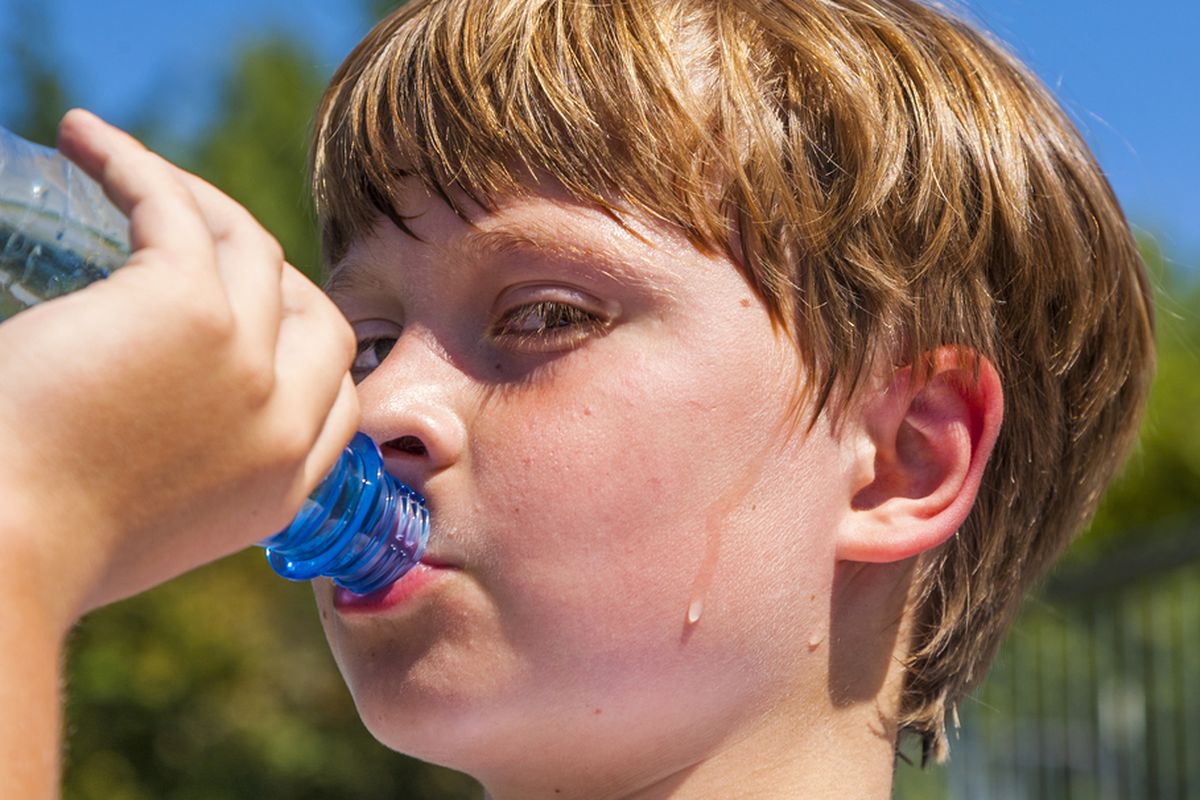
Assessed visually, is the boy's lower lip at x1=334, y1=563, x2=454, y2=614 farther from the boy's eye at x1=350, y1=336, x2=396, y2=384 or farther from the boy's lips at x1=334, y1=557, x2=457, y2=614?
the boy's eye at x1=350, y1=336, x2=396, y2=384

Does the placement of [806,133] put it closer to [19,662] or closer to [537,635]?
[537,635]

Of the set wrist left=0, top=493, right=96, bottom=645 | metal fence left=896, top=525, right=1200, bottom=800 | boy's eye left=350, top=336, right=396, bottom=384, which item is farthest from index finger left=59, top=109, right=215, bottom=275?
metal fence left=896, top=525, right=1200, bottom=800

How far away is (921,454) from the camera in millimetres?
2078

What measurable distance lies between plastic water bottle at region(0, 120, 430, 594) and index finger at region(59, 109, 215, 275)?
406 mm

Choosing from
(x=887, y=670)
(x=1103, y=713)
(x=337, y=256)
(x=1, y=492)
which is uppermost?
(x=1, y=492)

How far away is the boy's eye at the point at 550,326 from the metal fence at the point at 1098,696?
3.73 metres

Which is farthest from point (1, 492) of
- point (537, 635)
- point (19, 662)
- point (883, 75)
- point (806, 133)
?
point (883, 75)

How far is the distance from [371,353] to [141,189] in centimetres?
85

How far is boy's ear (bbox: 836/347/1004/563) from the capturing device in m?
2.01

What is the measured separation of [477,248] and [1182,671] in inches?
174

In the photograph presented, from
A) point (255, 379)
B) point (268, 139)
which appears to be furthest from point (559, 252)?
point (268, 139)

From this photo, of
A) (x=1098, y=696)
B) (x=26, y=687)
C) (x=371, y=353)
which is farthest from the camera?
(x=1098, y=696)

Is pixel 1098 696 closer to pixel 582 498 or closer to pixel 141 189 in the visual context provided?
pixel 582 498

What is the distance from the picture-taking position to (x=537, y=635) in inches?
69.8
